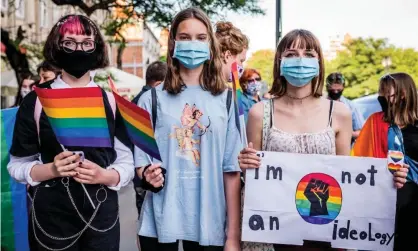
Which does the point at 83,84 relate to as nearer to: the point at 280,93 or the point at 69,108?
the point at 69,108

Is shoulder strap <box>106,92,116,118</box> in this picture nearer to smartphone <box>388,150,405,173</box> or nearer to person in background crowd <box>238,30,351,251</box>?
person in background crowd <box>238,30,351,251</box>

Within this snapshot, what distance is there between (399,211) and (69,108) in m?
2.96

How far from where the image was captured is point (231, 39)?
4.26 metres

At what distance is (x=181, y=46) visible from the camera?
3098mm

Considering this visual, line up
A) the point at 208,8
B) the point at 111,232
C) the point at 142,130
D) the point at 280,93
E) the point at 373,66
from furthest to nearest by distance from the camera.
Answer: the point at 373,66 → the point at 208,8 → the point at 280,93 → the point at 111,232 → the point at 142,130

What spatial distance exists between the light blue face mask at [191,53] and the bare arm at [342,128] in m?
0.78

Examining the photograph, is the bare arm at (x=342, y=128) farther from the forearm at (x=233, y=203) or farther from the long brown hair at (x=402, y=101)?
the long brown hair at (x=402, y=101)


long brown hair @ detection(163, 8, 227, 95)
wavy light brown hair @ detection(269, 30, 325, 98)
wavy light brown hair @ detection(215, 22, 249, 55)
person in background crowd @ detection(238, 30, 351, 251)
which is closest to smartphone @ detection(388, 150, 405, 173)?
person in background crowd @ detection(238, 30, 351, 251)

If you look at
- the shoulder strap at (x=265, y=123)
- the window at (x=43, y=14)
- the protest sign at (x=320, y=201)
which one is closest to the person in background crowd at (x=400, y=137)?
the protest sign at (x=320, y=201)

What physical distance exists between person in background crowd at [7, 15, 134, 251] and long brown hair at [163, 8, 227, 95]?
Answer: 1.16 feet

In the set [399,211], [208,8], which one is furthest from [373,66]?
[399,211]

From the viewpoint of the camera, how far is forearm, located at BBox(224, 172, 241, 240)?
3006 millimetres

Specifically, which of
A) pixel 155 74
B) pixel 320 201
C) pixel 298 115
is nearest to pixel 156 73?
pixel 155 74

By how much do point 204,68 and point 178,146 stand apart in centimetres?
50
